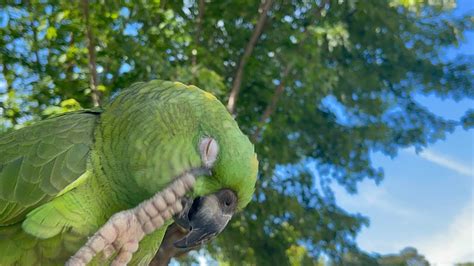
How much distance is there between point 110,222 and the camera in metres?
1.00

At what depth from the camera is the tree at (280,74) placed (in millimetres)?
3389

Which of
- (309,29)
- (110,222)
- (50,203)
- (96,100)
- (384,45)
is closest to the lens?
(110,222)

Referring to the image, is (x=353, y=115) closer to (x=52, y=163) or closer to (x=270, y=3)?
(x=270, y=3)

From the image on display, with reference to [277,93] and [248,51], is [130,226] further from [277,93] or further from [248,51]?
[277,93]

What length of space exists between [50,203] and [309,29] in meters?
2.55

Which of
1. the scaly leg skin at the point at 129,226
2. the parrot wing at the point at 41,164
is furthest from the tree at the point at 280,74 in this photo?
the scaly leg skin at the point at 129,226

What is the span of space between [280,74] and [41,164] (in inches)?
110

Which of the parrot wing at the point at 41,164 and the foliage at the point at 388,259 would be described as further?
the foliage at the point at 388,259

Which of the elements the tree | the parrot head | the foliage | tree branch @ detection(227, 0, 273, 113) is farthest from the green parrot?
the foliage

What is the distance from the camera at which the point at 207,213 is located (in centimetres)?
120

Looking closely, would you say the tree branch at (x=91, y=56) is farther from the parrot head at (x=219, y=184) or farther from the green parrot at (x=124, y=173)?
the parrot head at (x=219, y=184)

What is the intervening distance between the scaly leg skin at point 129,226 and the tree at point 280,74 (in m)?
1.88

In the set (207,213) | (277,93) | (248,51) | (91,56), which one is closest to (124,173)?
(207,213)

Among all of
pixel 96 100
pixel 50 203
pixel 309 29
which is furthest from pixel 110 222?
pixel 309 29
